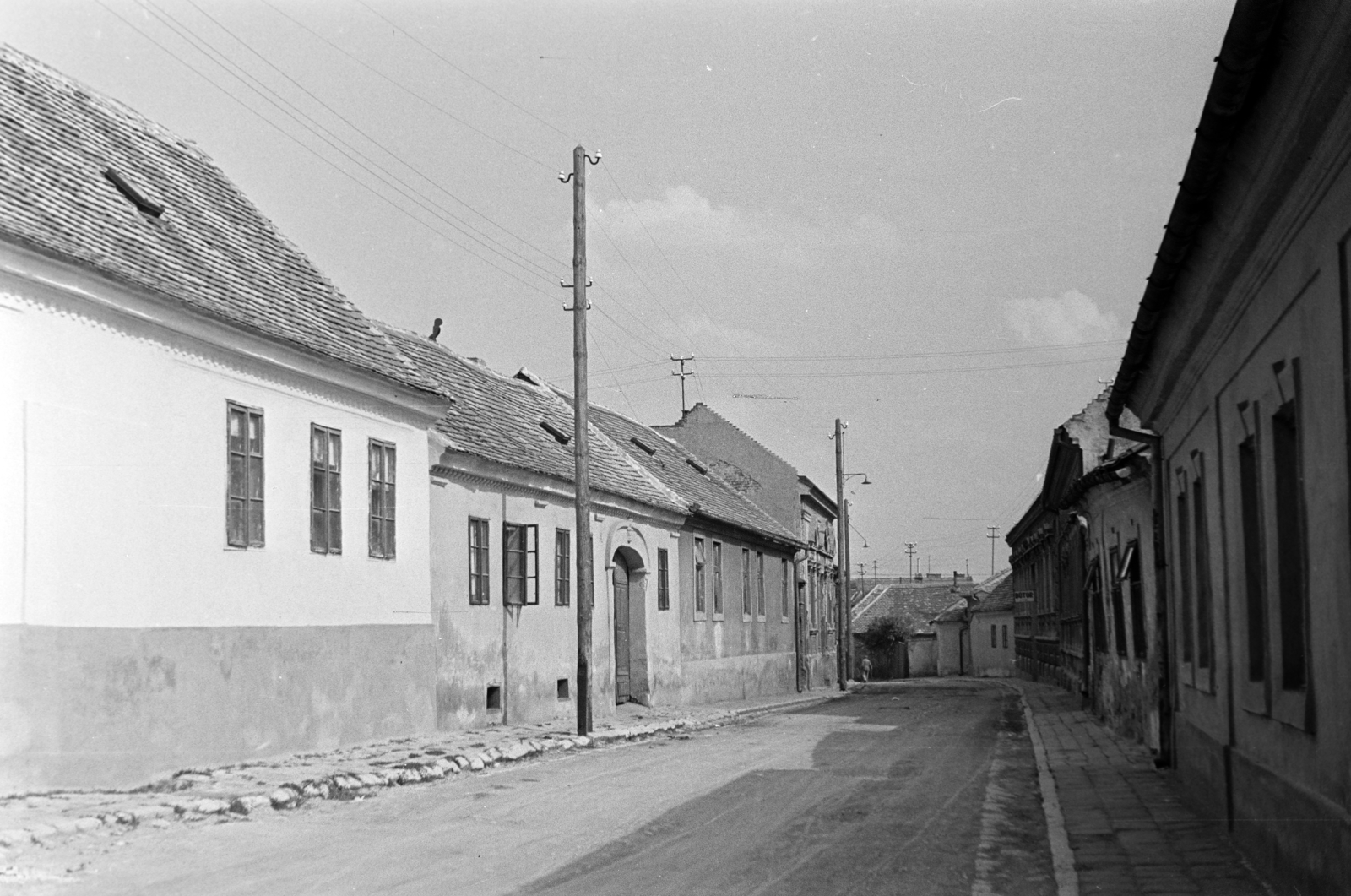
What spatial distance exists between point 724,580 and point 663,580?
5520 millimetres

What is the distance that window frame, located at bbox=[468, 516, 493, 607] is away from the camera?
2103 cm

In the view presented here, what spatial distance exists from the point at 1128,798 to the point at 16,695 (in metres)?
9.49

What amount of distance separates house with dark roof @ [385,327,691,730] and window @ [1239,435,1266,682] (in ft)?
40.5

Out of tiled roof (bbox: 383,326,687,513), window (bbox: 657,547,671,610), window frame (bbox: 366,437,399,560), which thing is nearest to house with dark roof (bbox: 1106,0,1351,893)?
window frame (bbox: 366,437,399,560)

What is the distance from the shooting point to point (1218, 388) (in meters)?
10.5

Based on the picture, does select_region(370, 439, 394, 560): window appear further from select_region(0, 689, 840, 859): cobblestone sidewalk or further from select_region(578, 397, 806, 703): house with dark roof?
select_region(578, 397, 806, 703): house with dark roof

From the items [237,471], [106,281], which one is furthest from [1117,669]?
[106,281]

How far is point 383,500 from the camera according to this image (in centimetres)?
1845

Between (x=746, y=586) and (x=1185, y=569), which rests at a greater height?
(x=1185, y=569)

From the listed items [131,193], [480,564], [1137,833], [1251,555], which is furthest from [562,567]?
[1251,555]

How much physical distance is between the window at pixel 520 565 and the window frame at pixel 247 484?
6.99m

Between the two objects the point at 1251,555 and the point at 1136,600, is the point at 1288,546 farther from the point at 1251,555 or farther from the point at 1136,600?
the point at 1136,600

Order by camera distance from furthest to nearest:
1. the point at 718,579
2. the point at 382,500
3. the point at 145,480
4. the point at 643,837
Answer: the point at 718,579
the point at 382,500
the point at 145,480
the point at 643,837

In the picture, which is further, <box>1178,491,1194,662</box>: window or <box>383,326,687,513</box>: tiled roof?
<box>383,326,687,513</box>: tiled roof
